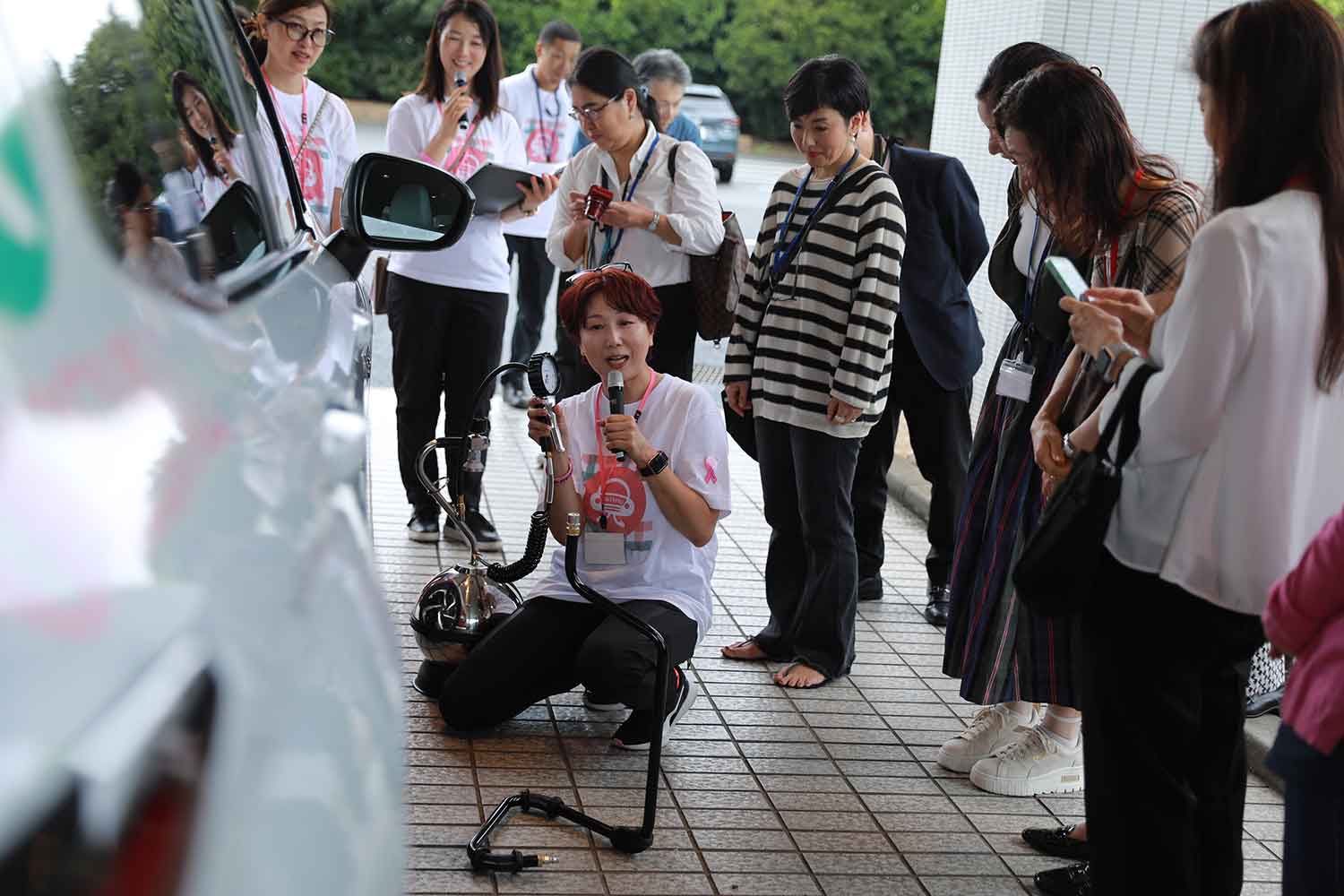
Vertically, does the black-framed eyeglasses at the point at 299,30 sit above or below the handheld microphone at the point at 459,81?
above

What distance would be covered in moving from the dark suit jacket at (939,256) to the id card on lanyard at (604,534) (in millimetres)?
1356

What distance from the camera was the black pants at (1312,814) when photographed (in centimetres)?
204

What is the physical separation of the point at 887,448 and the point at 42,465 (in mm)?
4554

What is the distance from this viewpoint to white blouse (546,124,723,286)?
4836 millimetres

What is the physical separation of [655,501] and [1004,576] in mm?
902

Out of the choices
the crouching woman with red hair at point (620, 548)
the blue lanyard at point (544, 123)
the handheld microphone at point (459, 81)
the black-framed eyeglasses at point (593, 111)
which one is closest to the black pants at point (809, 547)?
the crouching woman with red hair at point (620, 548)

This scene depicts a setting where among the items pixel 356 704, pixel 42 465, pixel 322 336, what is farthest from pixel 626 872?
pixel 42 465

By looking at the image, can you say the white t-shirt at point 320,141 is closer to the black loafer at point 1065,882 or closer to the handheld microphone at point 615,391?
the handheld microphone at point 615,391

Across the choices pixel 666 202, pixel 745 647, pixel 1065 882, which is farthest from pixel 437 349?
pixel 1065 882

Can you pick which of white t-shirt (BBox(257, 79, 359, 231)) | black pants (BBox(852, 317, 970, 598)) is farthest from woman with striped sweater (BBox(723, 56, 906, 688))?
white t-shirt (BBox(257, 79, 359, 231))

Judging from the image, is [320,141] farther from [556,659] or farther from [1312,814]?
[1312,814]

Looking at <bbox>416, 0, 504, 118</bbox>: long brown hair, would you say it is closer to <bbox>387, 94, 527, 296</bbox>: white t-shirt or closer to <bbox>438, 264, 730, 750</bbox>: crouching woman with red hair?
<bbox>387, 94, 527, 296</bbox>: white t-shirt

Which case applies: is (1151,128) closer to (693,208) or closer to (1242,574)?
(693,208)

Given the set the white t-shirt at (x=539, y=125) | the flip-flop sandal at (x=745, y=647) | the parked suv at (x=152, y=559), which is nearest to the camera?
the parked suv at (x=152, y=559)
